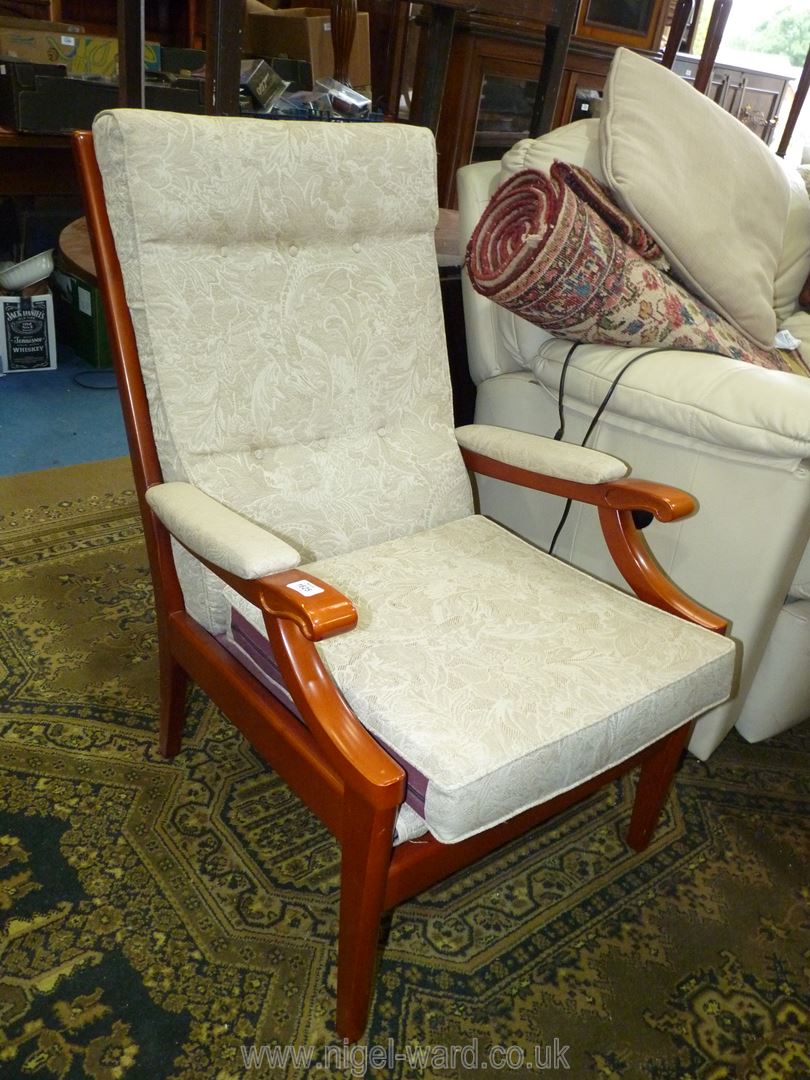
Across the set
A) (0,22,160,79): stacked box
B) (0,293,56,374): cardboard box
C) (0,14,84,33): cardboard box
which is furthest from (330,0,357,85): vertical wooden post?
(0,293,56,374): cardboard box

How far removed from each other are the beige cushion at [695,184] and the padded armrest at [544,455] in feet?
1.49

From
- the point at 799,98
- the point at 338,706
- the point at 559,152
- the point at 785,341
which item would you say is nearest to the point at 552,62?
the point at 559,152

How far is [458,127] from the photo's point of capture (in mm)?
3211

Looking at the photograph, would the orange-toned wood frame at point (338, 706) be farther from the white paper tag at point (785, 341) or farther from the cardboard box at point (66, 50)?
the cardboard box at point (66, 50)

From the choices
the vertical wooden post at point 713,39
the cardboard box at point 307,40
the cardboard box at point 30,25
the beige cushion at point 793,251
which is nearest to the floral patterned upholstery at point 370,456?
the beige cushion at point 793,251

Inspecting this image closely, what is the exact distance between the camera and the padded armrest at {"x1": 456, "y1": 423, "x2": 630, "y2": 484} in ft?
4.01

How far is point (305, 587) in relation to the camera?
0.87m

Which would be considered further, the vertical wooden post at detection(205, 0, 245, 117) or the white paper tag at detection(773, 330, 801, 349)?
the white paper tag at detection(773, 330, 801, 349)

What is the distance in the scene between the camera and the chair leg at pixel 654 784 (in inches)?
48.0

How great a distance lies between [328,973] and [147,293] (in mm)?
963

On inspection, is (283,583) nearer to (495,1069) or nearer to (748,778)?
(495,1069)

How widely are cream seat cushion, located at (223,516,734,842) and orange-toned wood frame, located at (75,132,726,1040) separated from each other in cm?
6

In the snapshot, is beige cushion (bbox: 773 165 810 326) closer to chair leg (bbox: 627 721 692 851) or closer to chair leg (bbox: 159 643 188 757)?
chair leg (bbox: 627 721 692 851)

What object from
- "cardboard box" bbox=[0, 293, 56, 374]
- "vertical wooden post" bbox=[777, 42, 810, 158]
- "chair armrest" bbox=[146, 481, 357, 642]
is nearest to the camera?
"chair armrest" bbox=[146, 481, 357, 642]
